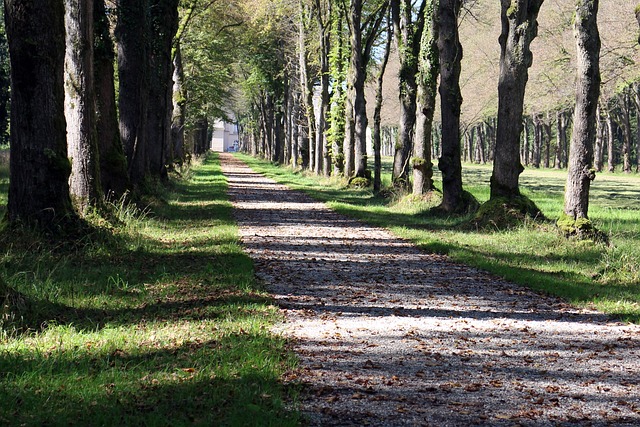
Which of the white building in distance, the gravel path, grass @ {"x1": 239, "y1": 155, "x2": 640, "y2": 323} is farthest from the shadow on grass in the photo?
the white building in distance

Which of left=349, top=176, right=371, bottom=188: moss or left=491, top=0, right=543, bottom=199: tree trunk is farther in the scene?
left=349, top=176, right=371, bottom=188: moss

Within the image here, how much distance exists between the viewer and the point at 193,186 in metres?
31.5

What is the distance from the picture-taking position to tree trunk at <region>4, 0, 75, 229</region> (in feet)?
35.2

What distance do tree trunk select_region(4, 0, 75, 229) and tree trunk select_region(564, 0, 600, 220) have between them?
8.72 meters

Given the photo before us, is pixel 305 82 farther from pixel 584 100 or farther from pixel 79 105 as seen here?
pixel 584 100

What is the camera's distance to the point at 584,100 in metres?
13.9

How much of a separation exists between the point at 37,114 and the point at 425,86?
12932mm

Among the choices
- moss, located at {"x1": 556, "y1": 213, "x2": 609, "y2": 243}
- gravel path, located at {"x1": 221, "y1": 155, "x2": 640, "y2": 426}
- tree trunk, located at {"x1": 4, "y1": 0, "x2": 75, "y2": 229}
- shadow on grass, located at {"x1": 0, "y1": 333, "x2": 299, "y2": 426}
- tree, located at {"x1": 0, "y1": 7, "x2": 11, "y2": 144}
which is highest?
tree, located at {"x1": 0, "y1": 7, "x2": 11, "y2": 144}

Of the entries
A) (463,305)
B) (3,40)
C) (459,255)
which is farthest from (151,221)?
(3,40)

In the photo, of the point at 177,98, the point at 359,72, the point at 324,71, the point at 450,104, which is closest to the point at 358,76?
the point at 359,72

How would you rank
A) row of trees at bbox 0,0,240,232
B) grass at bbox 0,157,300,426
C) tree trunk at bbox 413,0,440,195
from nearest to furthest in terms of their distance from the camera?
grass at bbox 0,157,300,426 < row of trees at bbox 0,0,240,232 < tree trunk at bbox 413,0,440,195

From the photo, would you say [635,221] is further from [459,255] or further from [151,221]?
[151,221]

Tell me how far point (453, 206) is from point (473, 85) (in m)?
51.6

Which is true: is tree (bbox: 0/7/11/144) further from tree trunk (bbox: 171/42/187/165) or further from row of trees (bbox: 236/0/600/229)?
row of trees (bbox: 236/0/600/229)
